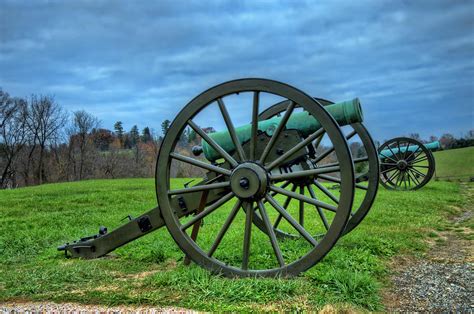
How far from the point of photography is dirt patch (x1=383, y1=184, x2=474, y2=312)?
14.1 feet

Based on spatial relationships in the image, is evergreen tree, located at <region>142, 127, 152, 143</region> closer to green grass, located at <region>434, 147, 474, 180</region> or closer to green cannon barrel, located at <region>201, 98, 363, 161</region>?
green grass, located at <region>434, 147, 474, 180</region>

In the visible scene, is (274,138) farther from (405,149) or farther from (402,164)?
(405,149)

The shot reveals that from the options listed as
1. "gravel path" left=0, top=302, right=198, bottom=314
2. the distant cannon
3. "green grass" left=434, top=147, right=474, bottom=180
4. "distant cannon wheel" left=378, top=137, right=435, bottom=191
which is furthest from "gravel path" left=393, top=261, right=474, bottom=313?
"green grass" left=434, top=147, right=474, bottom=180

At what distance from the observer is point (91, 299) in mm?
4250

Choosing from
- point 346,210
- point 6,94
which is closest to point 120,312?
point 346,210

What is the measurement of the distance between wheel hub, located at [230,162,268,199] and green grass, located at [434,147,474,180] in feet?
78.9

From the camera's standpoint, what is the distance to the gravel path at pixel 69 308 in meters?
3.84

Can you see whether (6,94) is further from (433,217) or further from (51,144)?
(433,217)

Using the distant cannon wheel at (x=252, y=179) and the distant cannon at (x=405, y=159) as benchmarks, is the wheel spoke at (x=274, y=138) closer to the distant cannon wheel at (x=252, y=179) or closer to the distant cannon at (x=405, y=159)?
the distant cannon wheel at (x=252, y=179)

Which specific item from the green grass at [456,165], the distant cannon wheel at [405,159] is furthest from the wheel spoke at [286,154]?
the green grass at [456,165]

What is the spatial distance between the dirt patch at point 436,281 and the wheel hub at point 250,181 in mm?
1655

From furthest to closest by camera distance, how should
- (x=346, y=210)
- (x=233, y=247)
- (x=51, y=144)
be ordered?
1. (x=51, y=144)
2. (x=233, y=247)
3. (x=346, y=210)

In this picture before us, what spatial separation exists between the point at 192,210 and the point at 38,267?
234cm

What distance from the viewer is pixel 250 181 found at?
4539 millimetres
